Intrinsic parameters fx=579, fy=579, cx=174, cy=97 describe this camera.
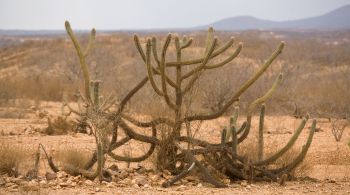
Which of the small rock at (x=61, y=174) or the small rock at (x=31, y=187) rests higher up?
the small rock at (x=31, y=187)

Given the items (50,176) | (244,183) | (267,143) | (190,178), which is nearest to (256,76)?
(244,183)

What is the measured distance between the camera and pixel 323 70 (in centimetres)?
3125

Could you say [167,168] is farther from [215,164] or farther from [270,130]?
[270,130]

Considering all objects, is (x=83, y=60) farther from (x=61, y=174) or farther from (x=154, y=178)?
(x=154, y=178)

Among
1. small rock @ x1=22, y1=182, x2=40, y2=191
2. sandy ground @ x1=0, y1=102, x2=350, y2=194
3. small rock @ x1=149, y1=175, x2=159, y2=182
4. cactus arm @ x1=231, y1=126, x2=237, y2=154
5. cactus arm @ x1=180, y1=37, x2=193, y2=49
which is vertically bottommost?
sandy ground @ x1=0, y1=102, x2=350, y2=194

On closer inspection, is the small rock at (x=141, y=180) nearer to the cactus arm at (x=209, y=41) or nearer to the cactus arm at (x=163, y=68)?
the cactus arm at (x=163, y=68)

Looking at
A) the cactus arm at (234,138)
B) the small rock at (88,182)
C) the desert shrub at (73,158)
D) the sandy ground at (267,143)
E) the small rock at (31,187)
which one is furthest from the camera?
the desert shrub at (73,158)

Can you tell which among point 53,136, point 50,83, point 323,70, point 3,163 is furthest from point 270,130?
point 323,70

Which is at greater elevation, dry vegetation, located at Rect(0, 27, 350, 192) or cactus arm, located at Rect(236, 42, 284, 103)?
cactus arm, located at Rect(236, 42, 284, 103)

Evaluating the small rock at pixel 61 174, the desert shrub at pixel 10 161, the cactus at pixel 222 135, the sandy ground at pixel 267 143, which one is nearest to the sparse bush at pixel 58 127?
the sandy ground at pixel 267 143

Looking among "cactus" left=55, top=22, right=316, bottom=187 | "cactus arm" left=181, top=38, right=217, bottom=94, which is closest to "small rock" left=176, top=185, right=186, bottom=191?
"cactus" left=55, top=22, right=316, bottom=187

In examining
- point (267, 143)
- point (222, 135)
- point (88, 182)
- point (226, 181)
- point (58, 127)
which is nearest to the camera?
point (88, 182)

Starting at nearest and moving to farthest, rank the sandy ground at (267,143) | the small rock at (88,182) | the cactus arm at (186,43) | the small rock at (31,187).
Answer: the small rock at (31,187) → the sandy ground at (267,143) → the small rock at (88,182) → the cactus arm at (186,43)

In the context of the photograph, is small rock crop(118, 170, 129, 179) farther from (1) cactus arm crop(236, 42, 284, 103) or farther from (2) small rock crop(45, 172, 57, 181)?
(1) cactus arm crop(236, 42, 284, 103)
